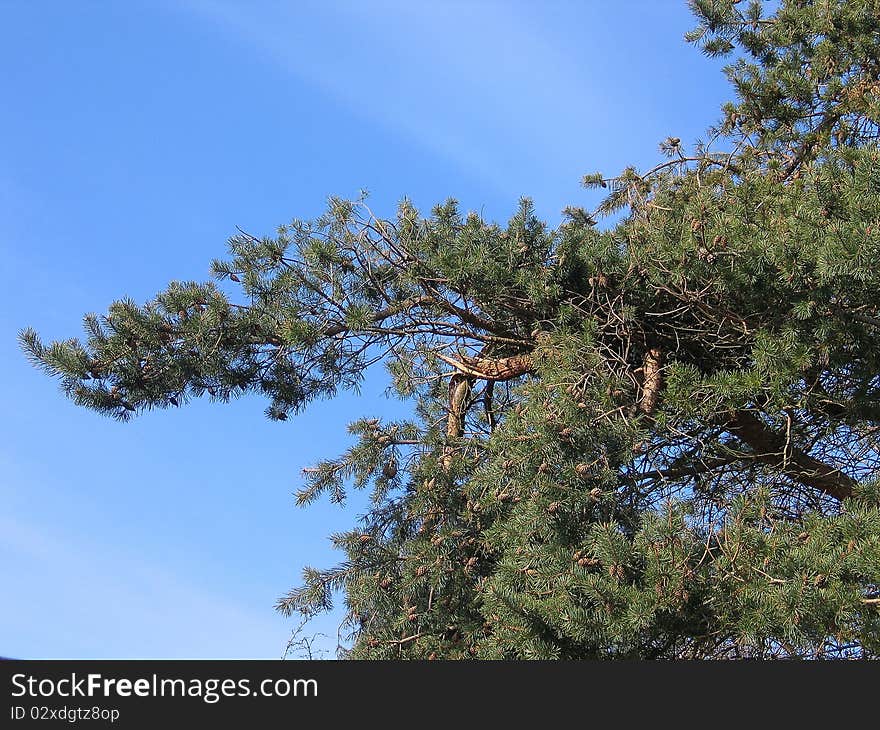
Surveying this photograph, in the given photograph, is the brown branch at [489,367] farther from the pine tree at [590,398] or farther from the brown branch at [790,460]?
the brown branch at [790,460]

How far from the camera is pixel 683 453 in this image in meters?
4.86

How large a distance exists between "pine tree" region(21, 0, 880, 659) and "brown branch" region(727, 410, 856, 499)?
0.02 m

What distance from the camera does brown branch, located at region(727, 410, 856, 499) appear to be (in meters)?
4.91

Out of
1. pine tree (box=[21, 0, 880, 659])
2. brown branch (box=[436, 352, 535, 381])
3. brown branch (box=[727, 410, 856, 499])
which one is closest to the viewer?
pine tree (box=[21, 0, 880, 659])

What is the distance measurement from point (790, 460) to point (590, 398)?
124 cm

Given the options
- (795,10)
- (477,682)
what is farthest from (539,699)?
(795,10)

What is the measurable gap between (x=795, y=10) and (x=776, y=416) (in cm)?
346

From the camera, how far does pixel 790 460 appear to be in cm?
489

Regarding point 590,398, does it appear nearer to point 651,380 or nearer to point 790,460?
point 651,380

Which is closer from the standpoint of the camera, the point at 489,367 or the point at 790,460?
the point at 790,460

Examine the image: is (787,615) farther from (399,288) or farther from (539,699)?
(399,288)

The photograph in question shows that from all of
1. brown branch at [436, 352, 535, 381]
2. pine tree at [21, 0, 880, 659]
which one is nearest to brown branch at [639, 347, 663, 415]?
pine tree at [21, 0, 880, 659]

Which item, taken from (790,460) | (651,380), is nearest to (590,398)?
(651,380)

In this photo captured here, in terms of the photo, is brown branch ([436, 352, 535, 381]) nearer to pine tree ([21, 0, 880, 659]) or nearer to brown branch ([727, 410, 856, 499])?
pine tree ([21, 0, 880, 659])
